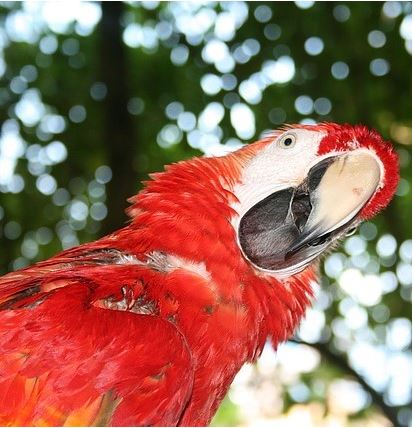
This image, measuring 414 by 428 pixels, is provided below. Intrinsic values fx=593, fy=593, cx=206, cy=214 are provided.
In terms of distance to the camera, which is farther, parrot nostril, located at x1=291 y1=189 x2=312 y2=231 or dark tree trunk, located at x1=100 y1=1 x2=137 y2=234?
dark tree trunk, located at x1=100 y1=1 x2=137 y2=234

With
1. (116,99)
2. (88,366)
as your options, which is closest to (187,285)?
(88,366)

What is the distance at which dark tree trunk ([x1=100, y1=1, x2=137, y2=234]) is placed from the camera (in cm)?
234

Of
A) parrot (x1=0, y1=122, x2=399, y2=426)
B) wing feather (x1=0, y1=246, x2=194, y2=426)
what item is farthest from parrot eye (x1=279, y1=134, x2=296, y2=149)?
wing feather (x1=0, y1=246, x2=194, y2=426)

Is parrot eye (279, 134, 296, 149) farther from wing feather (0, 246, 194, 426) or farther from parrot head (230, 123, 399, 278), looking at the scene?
wing feather (0, 246, 194, 426)

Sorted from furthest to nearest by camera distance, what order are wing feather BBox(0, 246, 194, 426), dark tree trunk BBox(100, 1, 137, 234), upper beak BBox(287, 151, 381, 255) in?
dark tree trunk BBox(100, 1, 137, 234) < upper beak BBox(287, 151, 381, 255) < wing feather BBox(0, 246, 194, 426)

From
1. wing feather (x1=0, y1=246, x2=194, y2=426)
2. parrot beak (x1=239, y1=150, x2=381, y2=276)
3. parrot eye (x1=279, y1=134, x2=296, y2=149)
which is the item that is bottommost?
wing feather (x1=0, y1=246, x2=194, y2=426)

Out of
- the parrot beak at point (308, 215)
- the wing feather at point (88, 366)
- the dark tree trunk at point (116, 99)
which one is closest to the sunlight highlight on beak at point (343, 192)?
the parrot beak at point (308, 215)

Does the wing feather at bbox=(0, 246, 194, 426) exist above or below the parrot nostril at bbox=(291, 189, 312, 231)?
below

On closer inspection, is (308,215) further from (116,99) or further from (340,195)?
(116,99)

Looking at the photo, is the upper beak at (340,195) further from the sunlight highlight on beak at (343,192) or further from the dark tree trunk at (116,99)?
the dark tree trunk at (116,99)

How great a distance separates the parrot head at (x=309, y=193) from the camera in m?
1.06

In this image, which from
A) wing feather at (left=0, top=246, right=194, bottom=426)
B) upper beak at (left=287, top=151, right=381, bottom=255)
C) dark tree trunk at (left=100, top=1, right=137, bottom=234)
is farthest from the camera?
dark tree trunk at (left=100, top=1, right=137, bottom=234)

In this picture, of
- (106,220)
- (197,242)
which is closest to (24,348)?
(197,242)

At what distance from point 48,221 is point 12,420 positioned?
2.79 m
